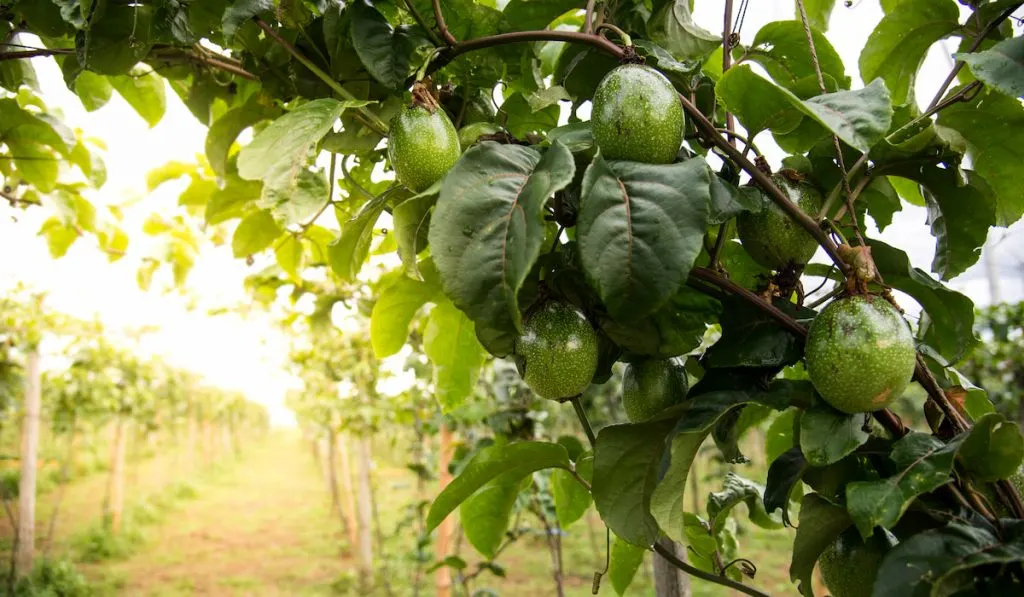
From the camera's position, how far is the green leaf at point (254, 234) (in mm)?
1405

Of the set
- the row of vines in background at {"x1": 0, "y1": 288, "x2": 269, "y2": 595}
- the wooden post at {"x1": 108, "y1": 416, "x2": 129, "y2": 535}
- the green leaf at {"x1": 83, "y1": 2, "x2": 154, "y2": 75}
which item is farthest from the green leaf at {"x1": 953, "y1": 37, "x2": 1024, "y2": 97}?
the wooden post at {"x1": 108, "y1": 416, "x2": 129, "y2": 535}

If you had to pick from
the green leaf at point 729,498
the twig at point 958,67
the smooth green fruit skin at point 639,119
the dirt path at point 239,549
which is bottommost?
the dirt path at point 239,549

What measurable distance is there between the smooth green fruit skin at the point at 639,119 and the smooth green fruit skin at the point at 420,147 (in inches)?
6.4

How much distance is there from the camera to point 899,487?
1.91 feet

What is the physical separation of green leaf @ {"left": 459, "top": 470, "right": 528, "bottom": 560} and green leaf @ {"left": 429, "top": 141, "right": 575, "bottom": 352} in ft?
1.69

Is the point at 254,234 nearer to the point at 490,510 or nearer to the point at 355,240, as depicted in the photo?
the point at 355,240

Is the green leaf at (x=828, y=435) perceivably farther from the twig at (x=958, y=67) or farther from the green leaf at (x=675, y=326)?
the twig at (x=958, y=67)

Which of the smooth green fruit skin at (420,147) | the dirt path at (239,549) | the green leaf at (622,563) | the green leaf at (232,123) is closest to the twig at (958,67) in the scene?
the smooth green fruit skin at (420,147)

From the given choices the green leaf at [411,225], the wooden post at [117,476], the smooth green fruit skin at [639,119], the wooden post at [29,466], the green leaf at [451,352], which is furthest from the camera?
the wooden post at [117,476]

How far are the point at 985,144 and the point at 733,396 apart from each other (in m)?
0.44

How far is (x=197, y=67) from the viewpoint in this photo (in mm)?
1242

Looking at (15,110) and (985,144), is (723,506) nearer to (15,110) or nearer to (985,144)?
(985,144)

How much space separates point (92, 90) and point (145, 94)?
0.36 ft

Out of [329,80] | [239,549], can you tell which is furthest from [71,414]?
[329,80]
